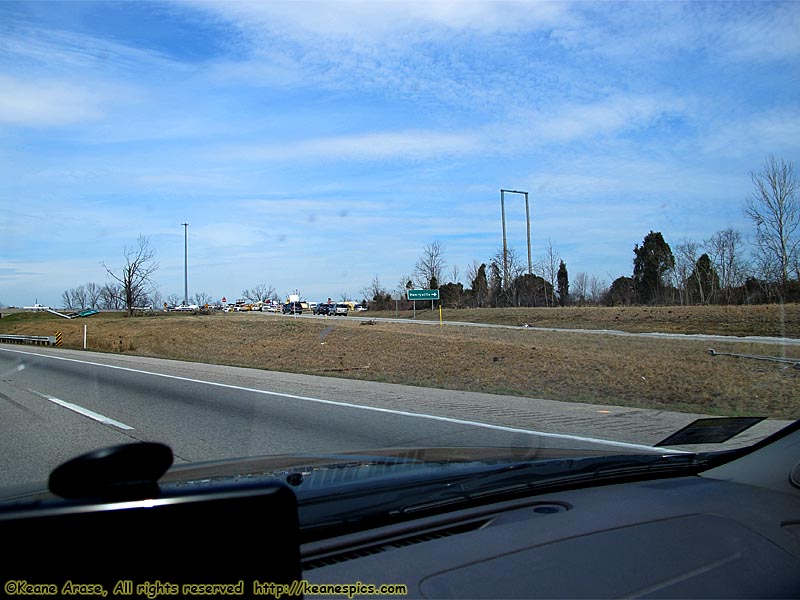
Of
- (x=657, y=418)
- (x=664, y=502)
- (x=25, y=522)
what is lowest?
(x=657, y=418)

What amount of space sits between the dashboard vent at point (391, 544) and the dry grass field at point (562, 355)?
384 inches

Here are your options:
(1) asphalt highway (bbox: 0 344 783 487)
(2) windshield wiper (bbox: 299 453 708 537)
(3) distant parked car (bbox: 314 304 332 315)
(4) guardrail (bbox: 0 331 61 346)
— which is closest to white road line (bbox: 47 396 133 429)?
(1) asphalt highway (bbox: 0 344 783 487)

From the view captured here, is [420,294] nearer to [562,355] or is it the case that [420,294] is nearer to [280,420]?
[562,355]

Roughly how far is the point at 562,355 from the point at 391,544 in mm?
16796

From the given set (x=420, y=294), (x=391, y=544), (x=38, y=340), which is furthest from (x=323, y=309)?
(x=391, y=544)

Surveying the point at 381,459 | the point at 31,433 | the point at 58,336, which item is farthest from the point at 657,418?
the point at 58,336

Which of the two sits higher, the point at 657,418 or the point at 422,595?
the point at 422,595

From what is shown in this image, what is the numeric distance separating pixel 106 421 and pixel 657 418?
9089 mm

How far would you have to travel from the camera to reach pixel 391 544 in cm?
278

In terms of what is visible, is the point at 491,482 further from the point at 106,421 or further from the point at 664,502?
the point at 106,421

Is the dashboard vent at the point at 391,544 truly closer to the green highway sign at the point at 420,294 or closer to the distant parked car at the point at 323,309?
the green highway sign at the point at 420,294

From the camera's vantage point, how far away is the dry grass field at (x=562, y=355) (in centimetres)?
1366

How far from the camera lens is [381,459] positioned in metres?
4.30

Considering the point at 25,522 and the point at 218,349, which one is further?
the point at 218,349
